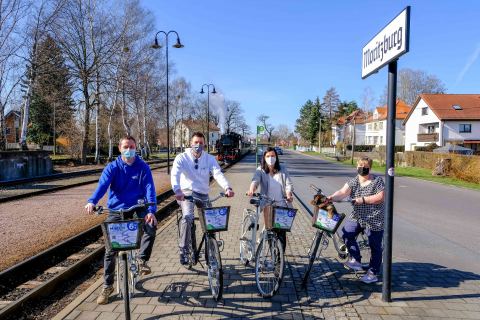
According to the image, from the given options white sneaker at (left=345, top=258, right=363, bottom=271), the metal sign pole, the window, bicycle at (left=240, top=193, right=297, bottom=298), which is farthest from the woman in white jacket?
the window

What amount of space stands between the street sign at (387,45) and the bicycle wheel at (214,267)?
2.90 m

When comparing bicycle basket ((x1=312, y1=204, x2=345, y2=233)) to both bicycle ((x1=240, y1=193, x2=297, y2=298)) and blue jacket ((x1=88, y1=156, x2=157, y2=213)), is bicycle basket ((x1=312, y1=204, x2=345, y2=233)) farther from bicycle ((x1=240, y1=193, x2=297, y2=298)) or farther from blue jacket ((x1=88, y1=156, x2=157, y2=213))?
blue jacket ((x1=88, y1=156, x2=157, y2=213))

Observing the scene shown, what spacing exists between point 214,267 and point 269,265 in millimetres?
681

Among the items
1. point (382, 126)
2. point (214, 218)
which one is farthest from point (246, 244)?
point (382, 126)

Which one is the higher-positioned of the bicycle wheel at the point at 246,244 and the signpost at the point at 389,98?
the signpost at the point at 389,98

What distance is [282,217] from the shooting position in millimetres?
4453

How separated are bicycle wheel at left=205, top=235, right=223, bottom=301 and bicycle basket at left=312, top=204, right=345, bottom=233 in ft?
4.36

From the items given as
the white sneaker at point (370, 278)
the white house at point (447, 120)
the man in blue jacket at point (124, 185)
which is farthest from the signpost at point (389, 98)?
the white house at point (447, 120)

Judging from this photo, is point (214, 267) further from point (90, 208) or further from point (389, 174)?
point (389, 174)

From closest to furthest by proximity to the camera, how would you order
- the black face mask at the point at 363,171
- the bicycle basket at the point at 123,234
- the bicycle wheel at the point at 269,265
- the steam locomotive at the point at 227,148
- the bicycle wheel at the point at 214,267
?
1. the bicycle basket at the point at 123,234
2. the bicycle wheel at the point at 214,267
3. the bicycle wheel at the point at 269,265
4. the black face mask at the point at 363,171
5. the steam locomotive at the point at 227,148

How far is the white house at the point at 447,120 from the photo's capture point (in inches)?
1841

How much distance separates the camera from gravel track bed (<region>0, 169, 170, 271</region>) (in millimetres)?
6141

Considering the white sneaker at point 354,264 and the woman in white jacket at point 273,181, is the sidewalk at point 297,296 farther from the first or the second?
the woman in white jacket at point 273,181

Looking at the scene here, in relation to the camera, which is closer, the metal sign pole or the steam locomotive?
the metal sign pole
